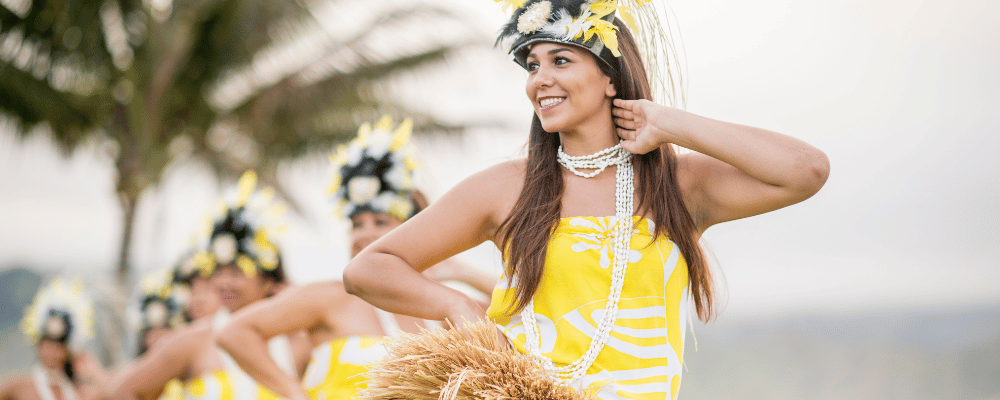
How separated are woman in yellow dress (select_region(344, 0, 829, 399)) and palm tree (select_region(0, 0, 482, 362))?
763 centimetres

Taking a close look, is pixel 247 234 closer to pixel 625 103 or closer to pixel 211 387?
pixel 211 387

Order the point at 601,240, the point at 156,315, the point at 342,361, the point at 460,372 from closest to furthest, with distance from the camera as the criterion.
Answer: the point at 460,372, the point at 601,240, the point at 342,361, the point at 156,315

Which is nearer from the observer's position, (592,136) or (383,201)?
(592,136)

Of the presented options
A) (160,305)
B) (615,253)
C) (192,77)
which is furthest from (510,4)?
(192,77)

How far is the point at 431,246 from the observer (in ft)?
6.81

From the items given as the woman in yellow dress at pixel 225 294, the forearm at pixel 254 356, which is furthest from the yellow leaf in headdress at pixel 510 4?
the woman in yellow dress at pixel 225 294

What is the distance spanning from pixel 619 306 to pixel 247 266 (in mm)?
3772

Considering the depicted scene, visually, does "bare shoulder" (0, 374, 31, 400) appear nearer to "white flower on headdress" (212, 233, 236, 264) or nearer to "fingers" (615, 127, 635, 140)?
"white flower on headdress" (212, 233, 236, 264)

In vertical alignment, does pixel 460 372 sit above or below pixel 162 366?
above

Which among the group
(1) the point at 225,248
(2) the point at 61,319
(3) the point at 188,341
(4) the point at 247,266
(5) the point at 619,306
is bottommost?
(2) the point at 61,319

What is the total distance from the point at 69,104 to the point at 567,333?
9445 millimetres

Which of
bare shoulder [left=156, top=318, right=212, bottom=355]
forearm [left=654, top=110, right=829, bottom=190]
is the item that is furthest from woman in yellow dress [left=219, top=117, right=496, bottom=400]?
forearm [left=654, top=110, right=829, bottom=190]

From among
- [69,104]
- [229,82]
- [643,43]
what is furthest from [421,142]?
[643,43]

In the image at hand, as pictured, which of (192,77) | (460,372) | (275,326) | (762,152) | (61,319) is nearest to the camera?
(460,372)
